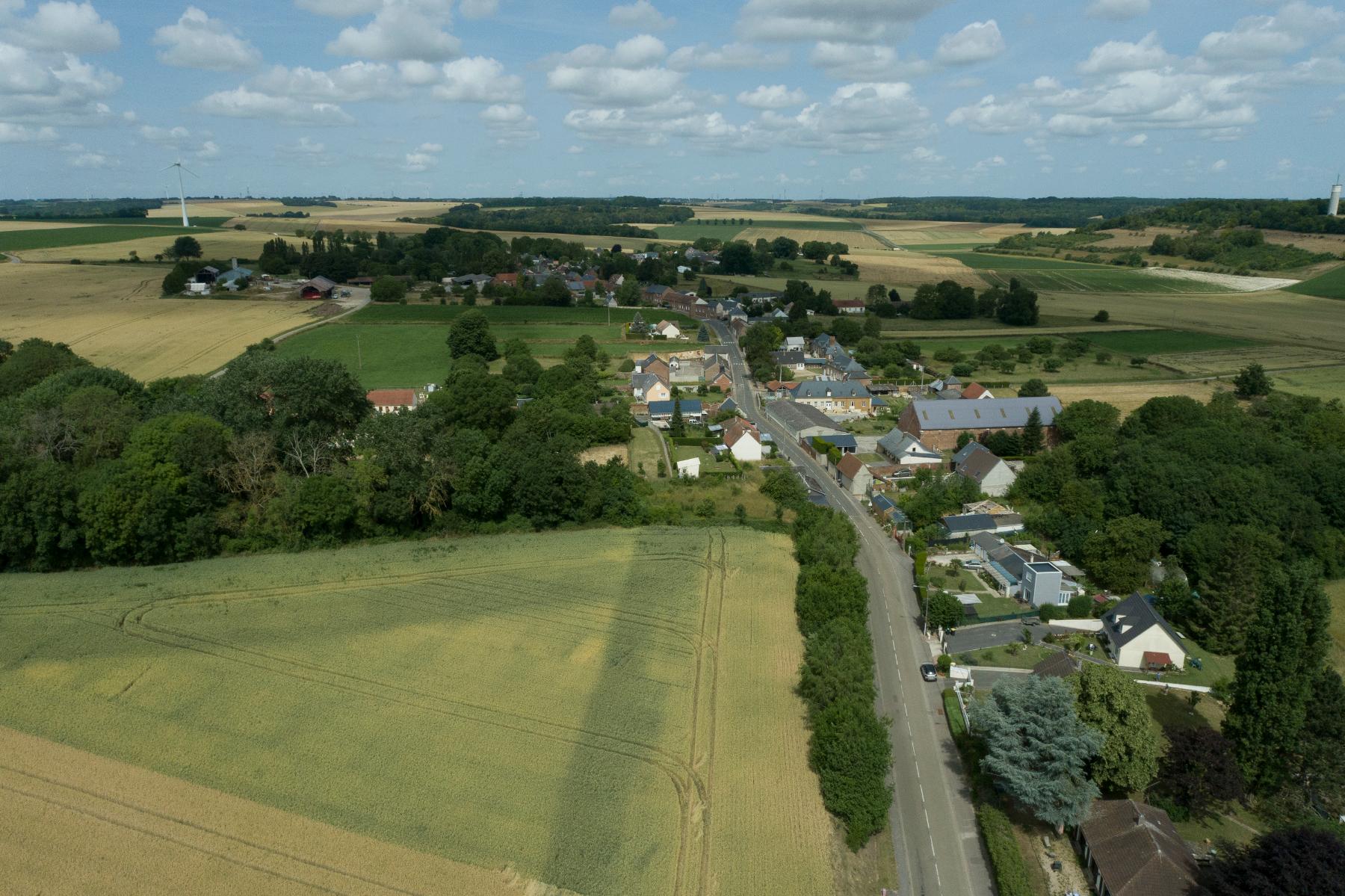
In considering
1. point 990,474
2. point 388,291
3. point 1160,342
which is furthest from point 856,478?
point 388,291

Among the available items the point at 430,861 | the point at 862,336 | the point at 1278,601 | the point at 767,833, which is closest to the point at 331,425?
the point at 430,861

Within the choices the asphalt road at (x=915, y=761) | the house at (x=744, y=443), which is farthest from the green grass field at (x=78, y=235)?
the asphalt road at (x=915, y=761)

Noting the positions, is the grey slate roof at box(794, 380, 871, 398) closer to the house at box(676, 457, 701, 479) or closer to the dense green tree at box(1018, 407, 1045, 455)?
the dense green tree at box(1018, 407, 1045, 455)

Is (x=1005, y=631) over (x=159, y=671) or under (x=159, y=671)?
under

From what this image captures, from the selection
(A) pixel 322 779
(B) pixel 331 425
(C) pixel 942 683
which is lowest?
(C) pixel 942 683

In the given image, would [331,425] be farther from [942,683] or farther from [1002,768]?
[1002,768]

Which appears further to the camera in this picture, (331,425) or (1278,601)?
(331,425)

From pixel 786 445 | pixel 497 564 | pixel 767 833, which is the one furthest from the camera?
pixel 786 445
